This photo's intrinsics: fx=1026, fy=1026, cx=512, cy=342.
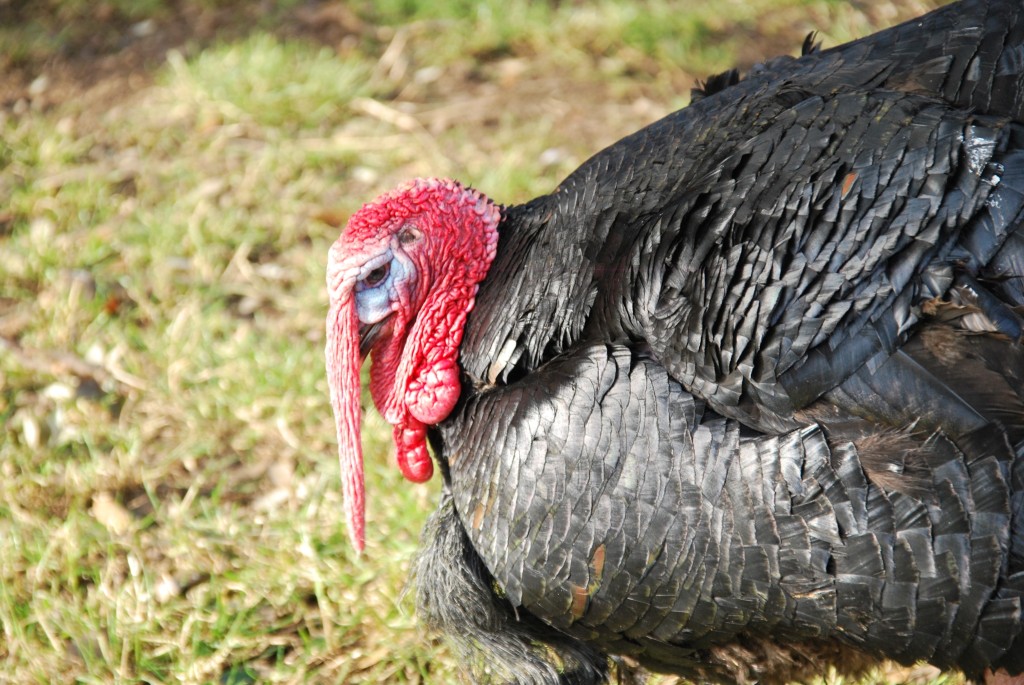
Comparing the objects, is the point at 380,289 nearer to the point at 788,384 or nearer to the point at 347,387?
the point at 347,387

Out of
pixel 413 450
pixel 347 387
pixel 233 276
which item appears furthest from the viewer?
pixel 233 276

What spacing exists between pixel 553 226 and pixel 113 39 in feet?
15.5

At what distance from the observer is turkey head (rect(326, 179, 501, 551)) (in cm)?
269

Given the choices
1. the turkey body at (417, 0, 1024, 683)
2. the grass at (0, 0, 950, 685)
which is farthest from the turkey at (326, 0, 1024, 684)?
the grass at (0, 0, 950, 685)

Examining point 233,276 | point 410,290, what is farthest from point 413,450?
point 233,276

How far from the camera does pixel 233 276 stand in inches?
182

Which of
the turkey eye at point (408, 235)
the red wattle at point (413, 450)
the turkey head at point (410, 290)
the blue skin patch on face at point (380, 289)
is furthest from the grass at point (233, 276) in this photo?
the turkey eye at point (408, 235)

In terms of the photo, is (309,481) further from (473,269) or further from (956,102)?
(956,102)

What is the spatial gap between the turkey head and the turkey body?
14 centimetres

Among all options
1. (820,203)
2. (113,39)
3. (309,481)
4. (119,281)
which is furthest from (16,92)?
(820,203)

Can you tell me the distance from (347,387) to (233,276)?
6.94 feet

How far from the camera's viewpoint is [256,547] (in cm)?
340

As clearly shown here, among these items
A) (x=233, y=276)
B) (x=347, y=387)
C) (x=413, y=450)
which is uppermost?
(x=347, y=387)

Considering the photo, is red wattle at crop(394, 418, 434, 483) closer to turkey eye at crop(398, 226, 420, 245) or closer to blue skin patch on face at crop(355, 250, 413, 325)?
blue skin patch on face at crop(355, 250, 413, 325)
